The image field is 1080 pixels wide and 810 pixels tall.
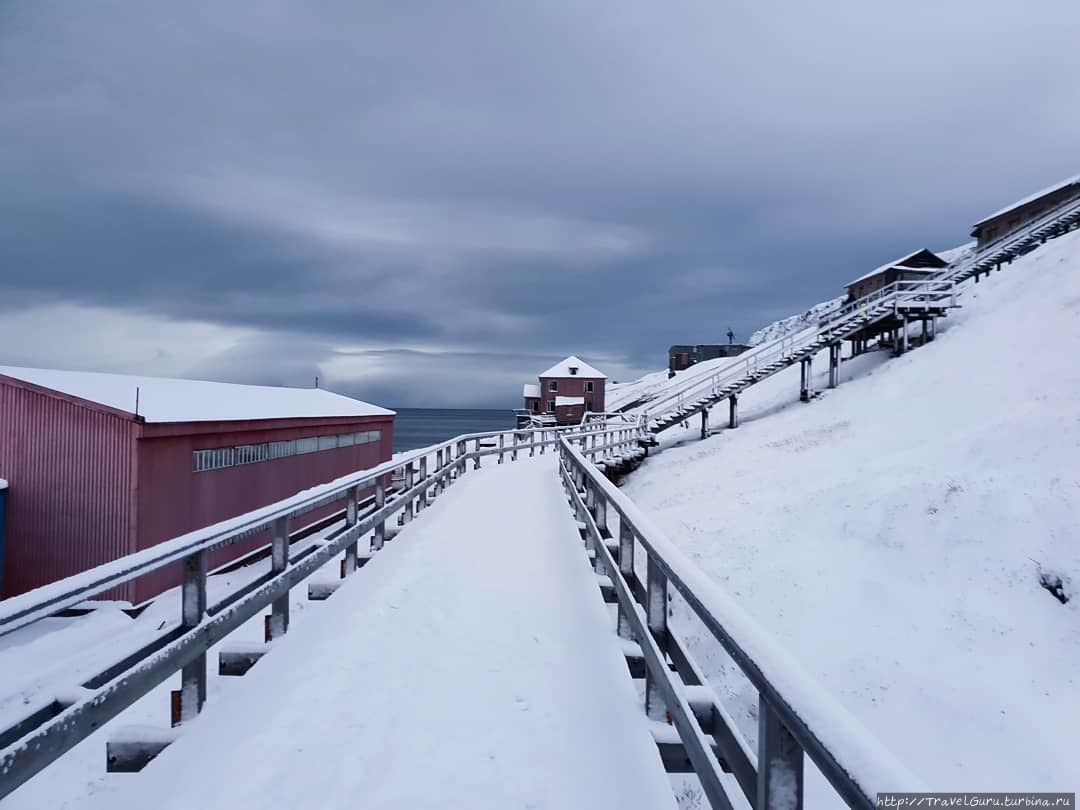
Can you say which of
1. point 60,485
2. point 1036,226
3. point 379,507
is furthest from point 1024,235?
point 60,485

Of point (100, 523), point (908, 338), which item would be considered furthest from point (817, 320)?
point (100, 523)

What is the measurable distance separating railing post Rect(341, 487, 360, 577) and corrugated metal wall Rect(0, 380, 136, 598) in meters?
10.9

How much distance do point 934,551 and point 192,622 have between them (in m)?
12.2

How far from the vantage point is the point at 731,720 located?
2.71m

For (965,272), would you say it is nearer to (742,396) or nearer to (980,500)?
(742,396)

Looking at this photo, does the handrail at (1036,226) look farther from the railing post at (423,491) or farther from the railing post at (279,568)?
the railing post at (279,568)

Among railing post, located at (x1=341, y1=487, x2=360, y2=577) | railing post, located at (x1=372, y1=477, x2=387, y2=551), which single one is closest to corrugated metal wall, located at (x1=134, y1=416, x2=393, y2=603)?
railing post, located at (x1=372, y1=477, x2=387, y2=551)

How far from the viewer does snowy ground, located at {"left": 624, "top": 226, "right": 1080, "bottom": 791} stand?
793 centimetres

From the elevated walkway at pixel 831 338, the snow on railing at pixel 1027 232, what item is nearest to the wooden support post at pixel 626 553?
the elevated walkway at pixel 831 338

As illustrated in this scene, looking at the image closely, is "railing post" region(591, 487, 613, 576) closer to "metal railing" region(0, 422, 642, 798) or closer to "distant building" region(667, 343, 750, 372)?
"metal railing" region(0, 422, 642, 798)

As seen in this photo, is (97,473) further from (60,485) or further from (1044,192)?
(1044,192)

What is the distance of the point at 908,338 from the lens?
102 ft

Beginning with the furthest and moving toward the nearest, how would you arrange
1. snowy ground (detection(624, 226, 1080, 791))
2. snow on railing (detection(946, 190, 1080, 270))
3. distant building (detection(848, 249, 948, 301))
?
distant building (detection(848, 249, 948, 301)), snow on railing (detection(946, 190, 1080, 270)), snowy ground (detection(624, 226, 1080, 791))

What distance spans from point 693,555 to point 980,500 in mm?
5863
